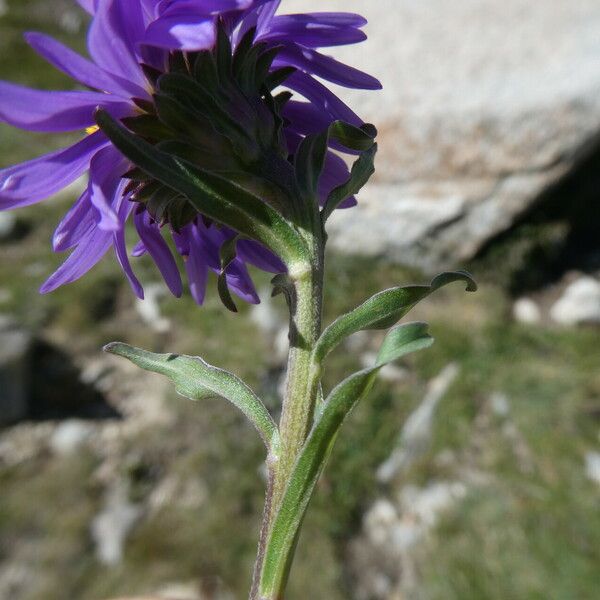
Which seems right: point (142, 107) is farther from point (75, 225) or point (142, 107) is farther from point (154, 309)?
point (154, 309)

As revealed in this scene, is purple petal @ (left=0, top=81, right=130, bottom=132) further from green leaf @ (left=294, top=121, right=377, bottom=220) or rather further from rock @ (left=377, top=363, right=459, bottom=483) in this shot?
rock @ (left=377, top=363, right=459, bottom=483)

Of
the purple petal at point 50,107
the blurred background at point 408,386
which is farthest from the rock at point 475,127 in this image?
the purple petal at point 50,107

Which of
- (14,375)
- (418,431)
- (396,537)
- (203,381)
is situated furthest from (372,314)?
(14,375)

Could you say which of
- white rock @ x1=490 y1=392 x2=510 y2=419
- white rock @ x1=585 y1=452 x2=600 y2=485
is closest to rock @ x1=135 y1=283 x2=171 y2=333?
white rock @ x1=490 y1=392 x2=510 y2=419

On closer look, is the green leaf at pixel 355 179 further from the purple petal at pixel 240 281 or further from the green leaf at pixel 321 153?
the purple petal at pixel 240 281

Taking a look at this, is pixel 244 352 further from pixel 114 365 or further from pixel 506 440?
pixel 506 440

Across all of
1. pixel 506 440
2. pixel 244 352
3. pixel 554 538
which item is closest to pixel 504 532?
pixel 554 538
